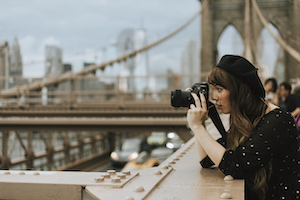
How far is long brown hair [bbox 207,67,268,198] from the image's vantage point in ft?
5.44

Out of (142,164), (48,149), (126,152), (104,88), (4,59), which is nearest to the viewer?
(142,164)

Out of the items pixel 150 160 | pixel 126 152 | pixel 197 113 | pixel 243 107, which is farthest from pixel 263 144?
pixel 126 152

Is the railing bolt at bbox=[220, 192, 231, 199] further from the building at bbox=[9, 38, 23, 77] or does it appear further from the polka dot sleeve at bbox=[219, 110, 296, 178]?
the building at bbox=[9, 38, 23, 77]

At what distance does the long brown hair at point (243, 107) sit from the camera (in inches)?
65.3

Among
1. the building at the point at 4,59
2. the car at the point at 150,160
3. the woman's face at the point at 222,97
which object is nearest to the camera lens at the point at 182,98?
the woman's face at the point at 222,97

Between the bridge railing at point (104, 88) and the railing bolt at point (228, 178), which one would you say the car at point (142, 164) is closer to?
the bridge railing at point (104, 88)

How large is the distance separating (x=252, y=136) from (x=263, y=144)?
0.06m

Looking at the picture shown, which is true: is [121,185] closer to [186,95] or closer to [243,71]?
[186,95]

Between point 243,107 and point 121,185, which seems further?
point 243,107

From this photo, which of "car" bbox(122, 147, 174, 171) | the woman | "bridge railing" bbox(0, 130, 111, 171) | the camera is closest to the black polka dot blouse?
the woman

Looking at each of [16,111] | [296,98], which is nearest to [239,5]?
[16,111]

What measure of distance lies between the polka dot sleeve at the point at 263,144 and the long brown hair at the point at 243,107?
0.13ft

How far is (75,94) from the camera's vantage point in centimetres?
1212

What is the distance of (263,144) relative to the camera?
1614 mm
